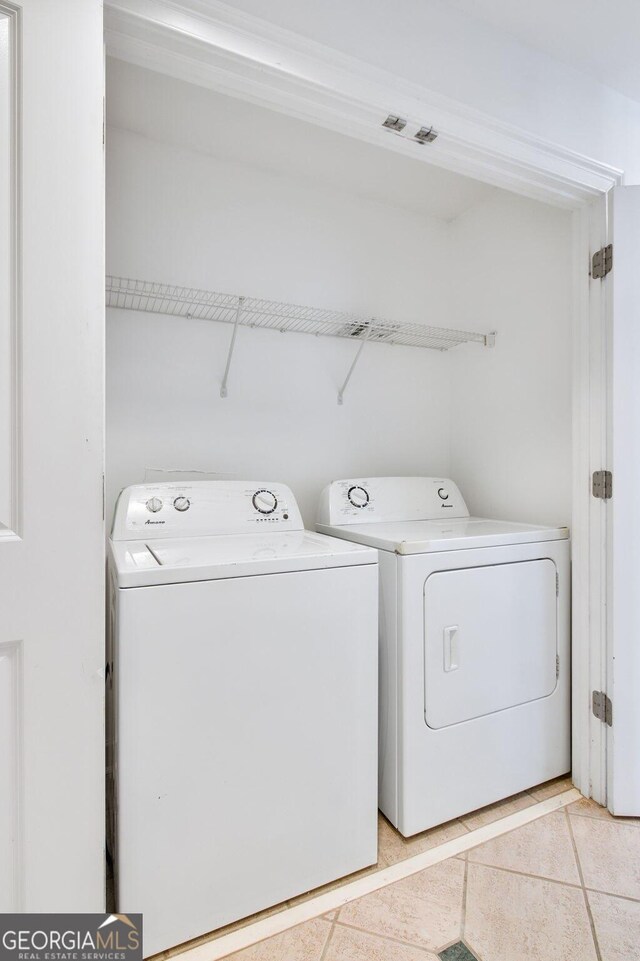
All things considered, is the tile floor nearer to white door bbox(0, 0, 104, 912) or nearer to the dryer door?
the dryer door

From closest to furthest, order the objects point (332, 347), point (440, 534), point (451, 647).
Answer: point (451, 647)
point (440, 534)
point (332, 347)

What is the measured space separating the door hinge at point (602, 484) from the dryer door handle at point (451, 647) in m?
0.66

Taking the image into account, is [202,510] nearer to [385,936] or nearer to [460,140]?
[385,936]

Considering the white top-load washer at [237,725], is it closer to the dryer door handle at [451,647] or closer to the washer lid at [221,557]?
the washer lid at [221,557]

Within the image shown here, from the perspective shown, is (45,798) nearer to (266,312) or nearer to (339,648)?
(339,648)

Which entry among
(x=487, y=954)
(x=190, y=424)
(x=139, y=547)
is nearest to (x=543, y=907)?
(x=487, y=954)

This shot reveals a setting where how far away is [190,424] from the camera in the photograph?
74.0 inches

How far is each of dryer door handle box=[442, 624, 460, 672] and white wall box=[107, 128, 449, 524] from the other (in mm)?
800

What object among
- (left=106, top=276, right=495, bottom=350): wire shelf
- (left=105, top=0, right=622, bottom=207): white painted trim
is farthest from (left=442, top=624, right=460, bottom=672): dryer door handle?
(left=105, top=0, right=622, bottom=207): white painted trim

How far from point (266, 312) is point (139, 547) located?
103 centimetres

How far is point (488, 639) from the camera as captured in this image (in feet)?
5.18

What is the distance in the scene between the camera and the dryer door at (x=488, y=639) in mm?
1485

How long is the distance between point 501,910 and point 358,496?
131cm

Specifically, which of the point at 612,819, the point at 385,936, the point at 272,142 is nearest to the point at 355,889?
the point at 385,936
